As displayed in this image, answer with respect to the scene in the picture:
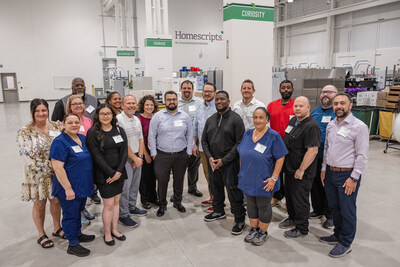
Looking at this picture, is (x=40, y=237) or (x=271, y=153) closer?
(x=271, y=153)

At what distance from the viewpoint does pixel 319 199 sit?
3.41 metres

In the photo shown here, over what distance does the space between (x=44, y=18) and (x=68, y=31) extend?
4.60 ft

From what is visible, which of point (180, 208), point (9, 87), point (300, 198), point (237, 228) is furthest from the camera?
point (9, 87)

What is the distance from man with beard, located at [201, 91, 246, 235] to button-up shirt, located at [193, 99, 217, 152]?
48 centimetres

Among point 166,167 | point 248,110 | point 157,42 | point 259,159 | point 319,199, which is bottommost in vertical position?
point 319,199

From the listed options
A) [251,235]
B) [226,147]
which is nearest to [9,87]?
[226,147]

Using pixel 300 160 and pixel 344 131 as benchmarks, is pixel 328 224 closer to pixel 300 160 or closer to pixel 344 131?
pixel 300 160

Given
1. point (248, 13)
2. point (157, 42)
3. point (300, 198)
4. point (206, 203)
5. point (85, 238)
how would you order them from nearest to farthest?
1. point (300, 198)
2. point (85, 238)
3. point (206, 203)
4. point (248, 13)
5. point (157, 42)

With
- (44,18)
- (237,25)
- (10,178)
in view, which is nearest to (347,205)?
(237,25)

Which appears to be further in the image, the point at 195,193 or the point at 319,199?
the point at 195,193

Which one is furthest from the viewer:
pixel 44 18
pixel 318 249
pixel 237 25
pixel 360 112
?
pixel 44 18

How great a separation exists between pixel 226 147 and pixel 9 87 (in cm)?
1857

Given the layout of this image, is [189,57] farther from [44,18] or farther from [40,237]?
[40,237]

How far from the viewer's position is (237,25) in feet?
14.3
